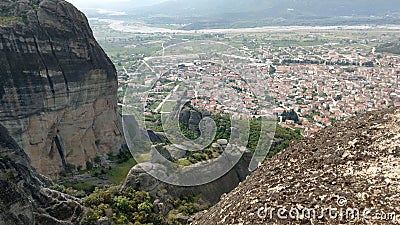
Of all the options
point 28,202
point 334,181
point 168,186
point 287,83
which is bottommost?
point 287,83

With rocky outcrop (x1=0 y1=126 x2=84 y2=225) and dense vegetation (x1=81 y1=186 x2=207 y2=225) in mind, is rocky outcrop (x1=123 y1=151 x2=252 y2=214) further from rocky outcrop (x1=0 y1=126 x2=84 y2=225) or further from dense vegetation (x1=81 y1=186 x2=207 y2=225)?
rocky outcrop (x1=0 y1=126 x2=84 y2=225)

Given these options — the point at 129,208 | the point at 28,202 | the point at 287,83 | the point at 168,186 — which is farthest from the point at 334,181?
A: the point at 287,83

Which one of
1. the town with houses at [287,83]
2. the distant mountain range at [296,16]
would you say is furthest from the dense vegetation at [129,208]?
the distant mountain range at [296,16]

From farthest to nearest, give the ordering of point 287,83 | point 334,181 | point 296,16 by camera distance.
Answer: point 296,16, point 287,83, point 334,181

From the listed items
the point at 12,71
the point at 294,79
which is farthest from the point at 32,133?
the point at 294,79

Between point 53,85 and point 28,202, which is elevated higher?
point 53,85

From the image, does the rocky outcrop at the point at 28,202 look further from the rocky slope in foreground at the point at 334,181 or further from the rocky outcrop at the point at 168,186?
the rocky slope in foreground at the point at 334,181

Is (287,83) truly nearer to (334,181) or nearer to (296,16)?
(334,181)
